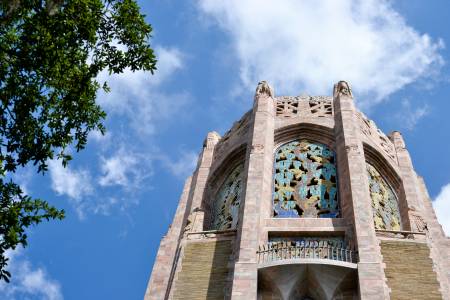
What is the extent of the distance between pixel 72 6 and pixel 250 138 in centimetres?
1032

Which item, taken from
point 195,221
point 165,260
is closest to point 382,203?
point 195,221

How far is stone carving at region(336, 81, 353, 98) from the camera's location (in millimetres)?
23378

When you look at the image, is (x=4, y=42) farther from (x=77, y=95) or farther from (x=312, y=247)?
(x=312, y=247)

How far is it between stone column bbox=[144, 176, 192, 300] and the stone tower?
0.04 meters

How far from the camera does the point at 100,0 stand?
500 inches

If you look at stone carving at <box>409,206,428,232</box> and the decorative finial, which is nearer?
stone carving at <box>409,206,428,232</box>

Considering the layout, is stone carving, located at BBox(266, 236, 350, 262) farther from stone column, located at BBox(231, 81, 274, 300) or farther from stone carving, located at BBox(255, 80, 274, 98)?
stone carving, located at BBox(255, 80, 274, 98)

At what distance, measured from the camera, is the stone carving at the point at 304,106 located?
2330cm

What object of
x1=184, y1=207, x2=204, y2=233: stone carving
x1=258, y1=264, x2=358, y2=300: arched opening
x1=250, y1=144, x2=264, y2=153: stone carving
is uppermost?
x1=250, y1=144, x2=264, y2=153: stone carving

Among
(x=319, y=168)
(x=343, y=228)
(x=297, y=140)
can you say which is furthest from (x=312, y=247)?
(x=297, y=140)

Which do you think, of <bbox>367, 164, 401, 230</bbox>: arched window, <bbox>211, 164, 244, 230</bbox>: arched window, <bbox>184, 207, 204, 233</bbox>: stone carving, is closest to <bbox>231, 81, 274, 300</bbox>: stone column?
<bbox>211, 164, 244, 230</bbox>: arched window

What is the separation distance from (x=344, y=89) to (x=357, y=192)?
668 cm

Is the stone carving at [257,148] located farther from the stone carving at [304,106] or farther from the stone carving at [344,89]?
the stone carving at [344,89]

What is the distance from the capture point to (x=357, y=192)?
18016mm
